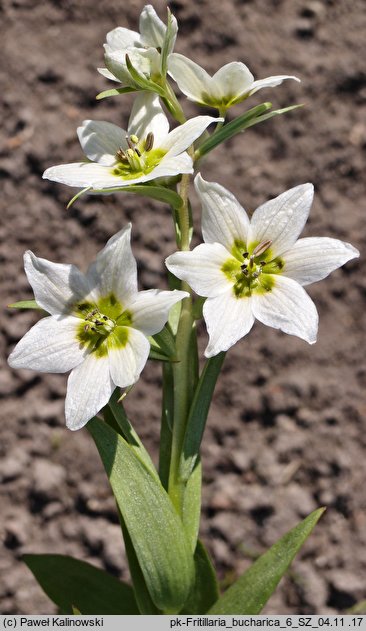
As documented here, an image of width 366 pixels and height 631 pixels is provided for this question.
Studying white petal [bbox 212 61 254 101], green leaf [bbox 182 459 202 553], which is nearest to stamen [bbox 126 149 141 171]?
white petal [bbox 212 61 254 101]

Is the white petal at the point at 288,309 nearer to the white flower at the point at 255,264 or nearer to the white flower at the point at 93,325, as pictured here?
the white flower at the point at 255,264

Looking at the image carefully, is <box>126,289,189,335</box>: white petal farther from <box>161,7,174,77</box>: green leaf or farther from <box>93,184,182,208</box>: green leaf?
<box>161,7,174,77</box>: green leaf

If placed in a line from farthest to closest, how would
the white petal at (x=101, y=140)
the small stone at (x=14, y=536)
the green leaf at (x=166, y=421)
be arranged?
the small stone at (x=14, y=536) → the green leaf at (x=166, y=421) → the white petal at (x=101, y=140)

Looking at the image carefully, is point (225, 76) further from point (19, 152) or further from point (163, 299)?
point (19, 152)

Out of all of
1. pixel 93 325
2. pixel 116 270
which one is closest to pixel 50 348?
pixel 93 325

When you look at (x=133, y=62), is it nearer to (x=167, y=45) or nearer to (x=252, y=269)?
(x=167, y=45)

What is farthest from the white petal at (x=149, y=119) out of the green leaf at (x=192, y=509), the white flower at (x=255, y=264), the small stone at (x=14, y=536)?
the small stone at (x=14, y=536)
